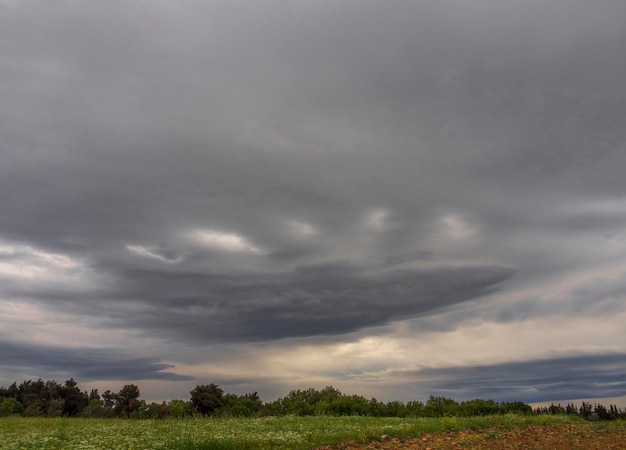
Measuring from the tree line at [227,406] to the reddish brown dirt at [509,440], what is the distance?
12922 millimetres

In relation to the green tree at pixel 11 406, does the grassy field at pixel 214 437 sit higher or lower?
higher

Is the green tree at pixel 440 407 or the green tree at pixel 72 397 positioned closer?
Result: the green tree at pixel 440 407

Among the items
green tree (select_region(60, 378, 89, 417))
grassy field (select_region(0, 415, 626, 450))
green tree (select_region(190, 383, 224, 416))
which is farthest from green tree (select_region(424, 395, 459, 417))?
green tree (select_region(60, 378, 89, 417))

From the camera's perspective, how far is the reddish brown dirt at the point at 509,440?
19.1 meters

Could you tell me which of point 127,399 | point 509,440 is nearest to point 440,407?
point 509,440

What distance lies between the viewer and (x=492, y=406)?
40.7m

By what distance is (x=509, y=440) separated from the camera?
837 inches

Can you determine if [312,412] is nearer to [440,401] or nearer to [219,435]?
[440,401]

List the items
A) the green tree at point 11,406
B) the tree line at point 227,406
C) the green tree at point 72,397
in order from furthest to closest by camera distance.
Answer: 1. the green tree at point 72,397
2. the green tree at point 11,406
3. the tree line at point 227,406

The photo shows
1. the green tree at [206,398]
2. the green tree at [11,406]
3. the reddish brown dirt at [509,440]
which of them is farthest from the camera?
the green tree at [11,406]

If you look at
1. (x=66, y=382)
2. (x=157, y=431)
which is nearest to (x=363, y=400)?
(x=157, y=431)

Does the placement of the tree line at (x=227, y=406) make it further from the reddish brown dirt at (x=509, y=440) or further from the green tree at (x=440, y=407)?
the reddish brown dirt at (x=509, y=440)

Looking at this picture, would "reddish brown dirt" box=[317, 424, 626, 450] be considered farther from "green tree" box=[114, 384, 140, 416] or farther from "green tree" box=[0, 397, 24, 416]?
"green tree" box=[0, 397, 24, 416]

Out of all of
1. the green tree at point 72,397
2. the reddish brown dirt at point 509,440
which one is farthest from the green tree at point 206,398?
the reddish brown dirt at point 509,440
